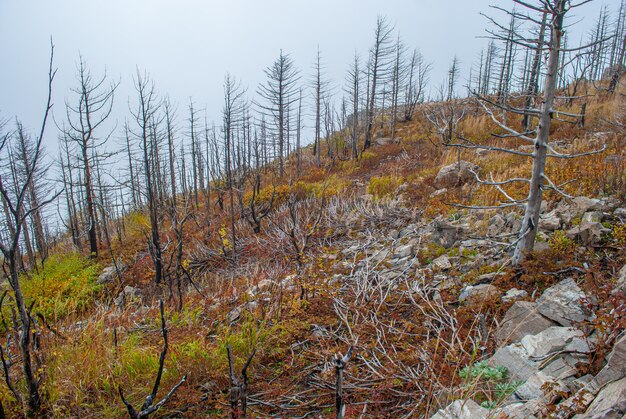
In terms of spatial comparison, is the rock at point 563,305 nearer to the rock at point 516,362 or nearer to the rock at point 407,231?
the rock at point 516,362

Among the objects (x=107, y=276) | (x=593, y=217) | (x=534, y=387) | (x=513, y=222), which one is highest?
(x=593, y=217)

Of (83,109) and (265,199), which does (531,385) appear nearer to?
(265,199)

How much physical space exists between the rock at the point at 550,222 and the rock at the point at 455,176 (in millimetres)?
3499

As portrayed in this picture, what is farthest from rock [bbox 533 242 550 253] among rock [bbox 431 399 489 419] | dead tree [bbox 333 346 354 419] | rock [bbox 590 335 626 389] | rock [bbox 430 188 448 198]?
rock [bbox 430 188 448 198]

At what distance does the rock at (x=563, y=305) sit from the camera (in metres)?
2.67

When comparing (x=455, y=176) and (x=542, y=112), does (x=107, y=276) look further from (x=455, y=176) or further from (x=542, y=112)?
(x=542, y=112)

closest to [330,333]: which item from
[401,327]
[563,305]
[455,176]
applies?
[401,327]

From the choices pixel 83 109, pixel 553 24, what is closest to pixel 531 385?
pixel 553 24

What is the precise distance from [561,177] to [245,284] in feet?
19.3

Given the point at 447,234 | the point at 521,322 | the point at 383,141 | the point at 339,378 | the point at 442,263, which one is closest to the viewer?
the point at 339,378

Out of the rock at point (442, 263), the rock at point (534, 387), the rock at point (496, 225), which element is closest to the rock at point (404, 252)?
the rock at point (442, 263)

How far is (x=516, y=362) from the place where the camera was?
94.0 inches

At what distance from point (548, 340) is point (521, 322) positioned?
28 cm

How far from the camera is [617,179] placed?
4703mm
